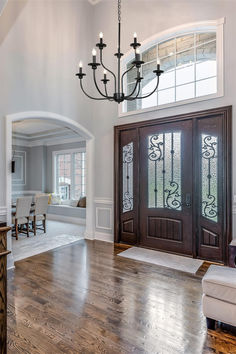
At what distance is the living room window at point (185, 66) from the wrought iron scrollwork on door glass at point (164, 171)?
0.66 meters

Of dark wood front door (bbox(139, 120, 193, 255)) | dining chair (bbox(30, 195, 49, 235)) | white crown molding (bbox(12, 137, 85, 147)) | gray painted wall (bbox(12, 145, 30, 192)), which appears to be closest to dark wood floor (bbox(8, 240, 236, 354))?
dark wood front door (bbox(139, 120, 193, 255))

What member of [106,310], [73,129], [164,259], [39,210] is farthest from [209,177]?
[39,210]

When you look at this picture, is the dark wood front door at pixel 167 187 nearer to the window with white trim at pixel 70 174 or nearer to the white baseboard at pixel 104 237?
the white baseboard at pixel 104 237

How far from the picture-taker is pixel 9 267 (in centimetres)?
345

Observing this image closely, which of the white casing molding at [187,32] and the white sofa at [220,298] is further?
the white casing molding at [187,32]

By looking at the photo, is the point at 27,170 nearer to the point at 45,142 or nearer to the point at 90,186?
the point at 45,142

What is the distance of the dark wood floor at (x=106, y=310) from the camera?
188 centimetres

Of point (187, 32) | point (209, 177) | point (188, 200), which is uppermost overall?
point (187, 32)

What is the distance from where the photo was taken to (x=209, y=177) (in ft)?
12.3

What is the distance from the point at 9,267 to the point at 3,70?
3067 millimetres

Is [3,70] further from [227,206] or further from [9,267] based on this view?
[227,206]

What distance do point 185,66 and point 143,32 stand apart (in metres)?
1.19

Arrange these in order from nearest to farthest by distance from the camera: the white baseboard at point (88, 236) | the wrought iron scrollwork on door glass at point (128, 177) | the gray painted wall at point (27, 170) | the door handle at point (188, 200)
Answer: the door handle at point (188, 200)
the wrought iron scrollwork on door glass at point (128, 177)
the white baseboard at point (88, 236)
the gray painted wall at point (27, 170)

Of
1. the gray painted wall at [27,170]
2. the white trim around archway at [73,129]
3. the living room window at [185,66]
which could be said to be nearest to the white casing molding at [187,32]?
the living room window at [185,66]
